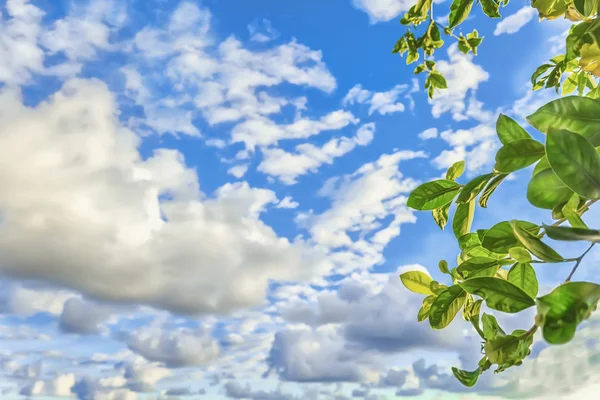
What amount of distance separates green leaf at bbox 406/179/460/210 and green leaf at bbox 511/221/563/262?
1.40 feet

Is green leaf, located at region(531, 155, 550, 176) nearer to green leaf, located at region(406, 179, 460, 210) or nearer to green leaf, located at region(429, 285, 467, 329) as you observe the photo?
green leaf, located at region(406, 179, 460, 210)

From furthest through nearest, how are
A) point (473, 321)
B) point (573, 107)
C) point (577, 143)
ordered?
point (473, 321) → point (573, 107) → point (577, 143)

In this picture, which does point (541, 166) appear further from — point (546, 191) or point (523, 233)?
point (523, 233)

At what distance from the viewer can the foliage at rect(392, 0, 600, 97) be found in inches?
42.3

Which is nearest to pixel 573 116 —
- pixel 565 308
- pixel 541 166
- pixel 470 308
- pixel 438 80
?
pixel 541 166

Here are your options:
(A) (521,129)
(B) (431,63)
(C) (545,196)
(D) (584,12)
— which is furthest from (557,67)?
(C) (545,196)

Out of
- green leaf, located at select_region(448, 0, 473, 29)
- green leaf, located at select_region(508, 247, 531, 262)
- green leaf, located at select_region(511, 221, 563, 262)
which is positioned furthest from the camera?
green leaf, located at select_region(448, 0, 473, 29)

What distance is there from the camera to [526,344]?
101 cm

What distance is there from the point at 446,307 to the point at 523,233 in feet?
1.68

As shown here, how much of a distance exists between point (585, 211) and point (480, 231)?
226 mm

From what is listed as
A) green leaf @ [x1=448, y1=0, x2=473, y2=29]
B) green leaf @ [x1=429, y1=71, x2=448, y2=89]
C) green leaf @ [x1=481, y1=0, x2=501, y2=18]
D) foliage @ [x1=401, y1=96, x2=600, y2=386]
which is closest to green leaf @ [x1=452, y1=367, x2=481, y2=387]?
foliage @ [x1=401, y1=96, x2=600, y2=386]

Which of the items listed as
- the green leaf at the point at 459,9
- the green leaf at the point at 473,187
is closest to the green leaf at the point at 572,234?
the green leaf at the point at 473,187

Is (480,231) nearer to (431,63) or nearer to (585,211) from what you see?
(585,211)

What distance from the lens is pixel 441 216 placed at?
145cm
